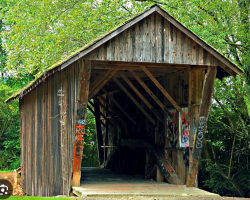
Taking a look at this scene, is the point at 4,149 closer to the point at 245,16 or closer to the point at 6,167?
the point at 6,167

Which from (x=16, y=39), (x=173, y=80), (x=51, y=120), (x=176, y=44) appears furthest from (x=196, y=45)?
(x=16, y=39)

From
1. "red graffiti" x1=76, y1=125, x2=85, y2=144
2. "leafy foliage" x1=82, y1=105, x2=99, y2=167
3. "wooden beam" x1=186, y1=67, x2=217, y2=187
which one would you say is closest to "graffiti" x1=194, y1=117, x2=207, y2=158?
"wooden beam" x1=186, y1=67, x2=217, y2=187

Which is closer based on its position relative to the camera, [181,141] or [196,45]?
[196,45]

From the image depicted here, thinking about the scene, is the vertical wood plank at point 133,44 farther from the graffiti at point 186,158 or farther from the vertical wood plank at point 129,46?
the graffiti at point 186,158

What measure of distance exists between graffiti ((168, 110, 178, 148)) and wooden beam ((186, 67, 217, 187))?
1281mm

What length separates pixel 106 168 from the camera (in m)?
20.5

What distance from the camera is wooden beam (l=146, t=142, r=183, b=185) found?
519 inches

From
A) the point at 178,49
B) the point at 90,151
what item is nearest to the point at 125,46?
the point at 178,49

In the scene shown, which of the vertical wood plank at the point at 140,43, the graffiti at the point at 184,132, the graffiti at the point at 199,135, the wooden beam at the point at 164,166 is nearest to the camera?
the vertical wood plank at the point at 140,43

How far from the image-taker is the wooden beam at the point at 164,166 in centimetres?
1319

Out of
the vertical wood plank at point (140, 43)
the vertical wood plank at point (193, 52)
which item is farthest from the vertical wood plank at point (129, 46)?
the vertical wood plank at point (193, 52)

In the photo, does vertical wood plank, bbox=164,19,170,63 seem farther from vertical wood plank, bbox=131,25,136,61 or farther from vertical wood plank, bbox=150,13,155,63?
vertical wood plank, bbox=131,25,136,61

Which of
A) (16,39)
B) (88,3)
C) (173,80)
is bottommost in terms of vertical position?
(173,80)

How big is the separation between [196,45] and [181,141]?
308cm
